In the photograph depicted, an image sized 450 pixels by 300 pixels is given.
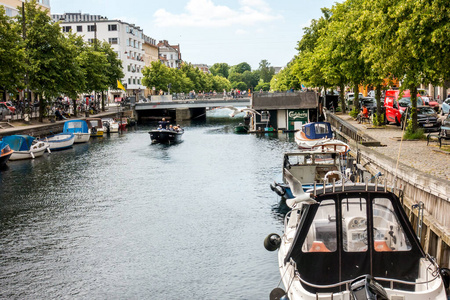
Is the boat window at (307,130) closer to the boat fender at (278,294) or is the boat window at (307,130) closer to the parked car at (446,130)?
the parked car at (446,130)

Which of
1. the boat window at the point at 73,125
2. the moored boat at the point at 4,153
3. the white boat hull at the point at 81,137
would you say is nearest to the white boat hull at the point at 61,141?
the white boat hull at the point at 81,137

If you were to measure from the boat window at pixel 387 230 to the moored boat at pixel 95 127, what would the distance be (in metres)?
57.1

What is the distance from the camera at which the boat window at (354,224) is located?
36.6ft

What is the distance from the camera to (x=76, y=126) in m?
59.1

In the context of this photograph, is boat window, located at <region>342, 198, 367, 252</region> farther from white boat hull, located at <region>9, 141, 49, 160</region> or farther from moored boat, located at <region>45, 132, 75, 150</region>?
moored boat, located at <region>45, 132, 75, 150</region>

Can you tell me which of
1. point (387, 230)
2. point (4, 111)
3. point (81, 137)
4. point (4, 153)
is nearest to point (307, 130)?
point (4, 153)

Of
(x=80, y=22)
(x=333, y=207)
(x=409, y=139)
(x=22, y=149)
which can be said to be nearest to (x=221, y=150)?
(x=22, y=149)

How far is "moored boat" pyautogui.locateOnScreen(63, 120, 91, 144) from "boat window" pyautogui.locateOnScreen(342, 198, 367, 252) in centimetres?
5023

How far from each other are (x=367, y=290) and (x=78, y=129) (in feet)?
174

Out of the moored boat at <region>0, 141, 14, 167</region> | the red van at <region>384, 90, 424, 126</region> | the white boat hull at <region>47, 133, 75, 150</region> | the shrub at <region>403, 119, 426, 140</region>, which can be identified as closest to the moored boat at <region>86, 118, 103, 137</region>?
the white boat hull at <region>47, 133, 75, 150</region>

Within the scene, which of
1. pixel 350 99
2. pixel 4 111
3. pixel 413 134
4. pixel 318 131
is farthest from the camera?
pixel 350 99

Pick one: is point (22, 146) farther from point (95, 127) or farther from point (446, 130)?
point (446, 130)

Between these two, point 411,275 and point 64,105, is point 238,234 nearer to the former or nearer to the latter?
point 411,275

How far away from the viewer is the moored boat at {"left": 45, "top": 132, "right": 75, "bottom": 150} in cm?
5103
